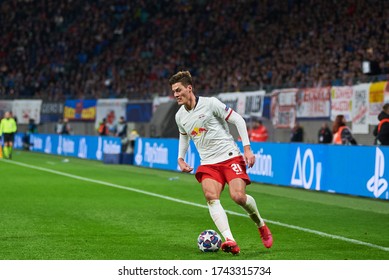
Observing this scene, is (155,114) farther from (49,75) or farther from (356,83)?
(49,75)

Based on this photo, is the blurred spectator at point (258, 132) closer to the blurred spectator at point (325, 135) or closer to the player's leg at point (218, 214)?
the blurred spectator at point (325, 135)

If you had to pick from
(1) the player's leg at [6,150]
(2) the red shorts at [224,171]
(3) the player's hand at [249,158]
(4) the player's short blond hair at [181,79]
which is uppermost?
(4) the player's short blond hair at [181,79]

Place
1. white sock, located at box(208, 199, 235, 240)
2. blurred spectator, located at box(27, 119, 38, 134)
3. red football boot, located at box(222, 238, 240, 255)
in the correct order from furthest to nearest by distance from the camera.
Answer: blurred spectator, located at box(27, 119, 38, 134) < white sock, located at box(208, 199, 235, 240) < red football boot, located at box(222, 238, 240, 255)

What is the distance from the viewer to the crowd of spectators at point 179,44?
33.3m

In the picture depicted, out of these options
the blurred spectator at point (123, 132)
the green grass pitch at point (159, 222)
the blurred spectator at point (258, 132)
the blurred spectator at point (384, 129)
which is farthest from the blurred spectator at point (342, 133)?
the blurred spectator at point (123, 132)

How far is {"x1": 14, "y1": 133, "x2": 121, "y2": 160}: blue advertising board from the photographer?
3719 centimetres

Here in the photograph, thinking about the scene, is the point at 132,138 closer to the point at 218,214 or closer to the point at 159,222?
the point at 159,222

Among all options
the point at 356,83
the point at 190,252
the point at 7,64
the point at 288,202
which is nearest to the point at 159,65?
the point at 7,64

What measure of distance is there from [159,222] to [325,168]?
26.2 feet

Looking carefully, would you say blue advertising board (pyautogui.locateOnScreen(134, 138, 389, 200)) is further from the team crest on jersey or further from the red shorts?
the team crest on jersey

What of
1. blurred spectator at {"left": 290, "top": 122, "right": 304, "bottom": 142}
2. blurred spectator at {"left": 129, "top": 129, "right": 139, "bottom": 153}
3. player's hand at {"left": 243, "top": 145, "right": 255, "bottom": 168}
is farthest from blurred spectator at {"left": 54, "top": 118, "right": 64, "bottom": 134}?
player's hand at {"left": 243, "top": 145, "right": 255, "bottom": 168}

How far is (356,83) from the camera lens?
84.1 ft

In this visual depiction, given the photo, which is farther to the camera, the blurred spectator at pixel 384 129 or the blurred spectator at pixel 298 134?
the blurred spectator at pixel 298 134

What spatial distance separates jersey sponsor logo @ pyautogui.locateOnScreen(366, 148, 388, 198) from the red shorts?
8.59 m
